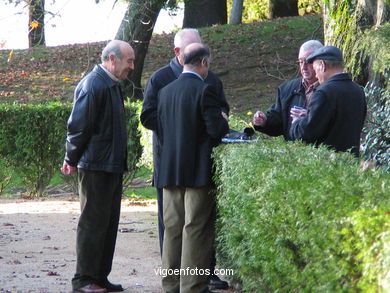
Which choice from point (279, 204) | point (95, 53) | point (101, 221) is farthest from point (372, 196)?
point (95, 53)

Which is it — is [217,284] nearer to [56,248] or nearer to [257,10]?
[56,248]

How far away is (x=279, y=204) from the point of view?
4504mm

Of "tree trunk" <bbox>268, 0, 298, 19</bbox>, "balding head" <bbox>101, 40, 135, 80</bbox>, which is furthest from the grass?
"balding head" <bbox>101, 40, 135, 80</bbox>

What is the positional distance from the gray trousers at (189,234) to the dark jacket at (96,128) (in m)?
0.58

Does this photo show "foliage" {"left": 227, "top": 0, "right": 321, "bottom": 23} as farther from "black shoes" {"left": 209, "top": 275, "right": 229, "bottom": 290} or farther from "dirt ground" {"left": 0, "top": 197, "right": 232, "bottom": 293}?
"black shoes" {"left": 209, "top": 275, "right": 229, "bottom": 290}

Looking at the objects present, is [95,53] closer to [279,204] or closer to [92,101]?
[92,101]

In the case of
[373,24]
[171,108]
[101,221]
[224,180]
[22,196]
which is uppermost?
[373,24]

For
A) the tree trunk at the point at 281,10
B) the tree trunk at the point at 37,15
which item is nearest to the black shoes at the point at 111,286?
the tree trunk at the point at 37,15

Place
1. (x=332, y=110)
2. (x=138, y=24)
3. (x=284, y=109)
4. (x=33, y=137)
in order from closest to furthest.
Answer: (x=332, y=110) < (x=284, y=109) < (x=33, y=137) < (x=138, y=24)

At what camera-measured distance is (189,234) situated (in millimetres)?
6191

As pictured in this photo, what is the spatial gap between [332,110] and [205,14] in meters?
24.6

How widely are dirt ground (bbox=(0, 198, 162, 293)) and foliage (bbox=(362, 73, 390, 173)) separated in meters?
2.53

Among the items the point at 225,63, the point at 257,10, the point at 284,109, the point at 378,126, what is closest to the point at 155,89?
the point at 284,109

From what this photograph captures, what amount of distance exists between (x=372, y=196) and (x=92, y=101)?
3247 millimetres
